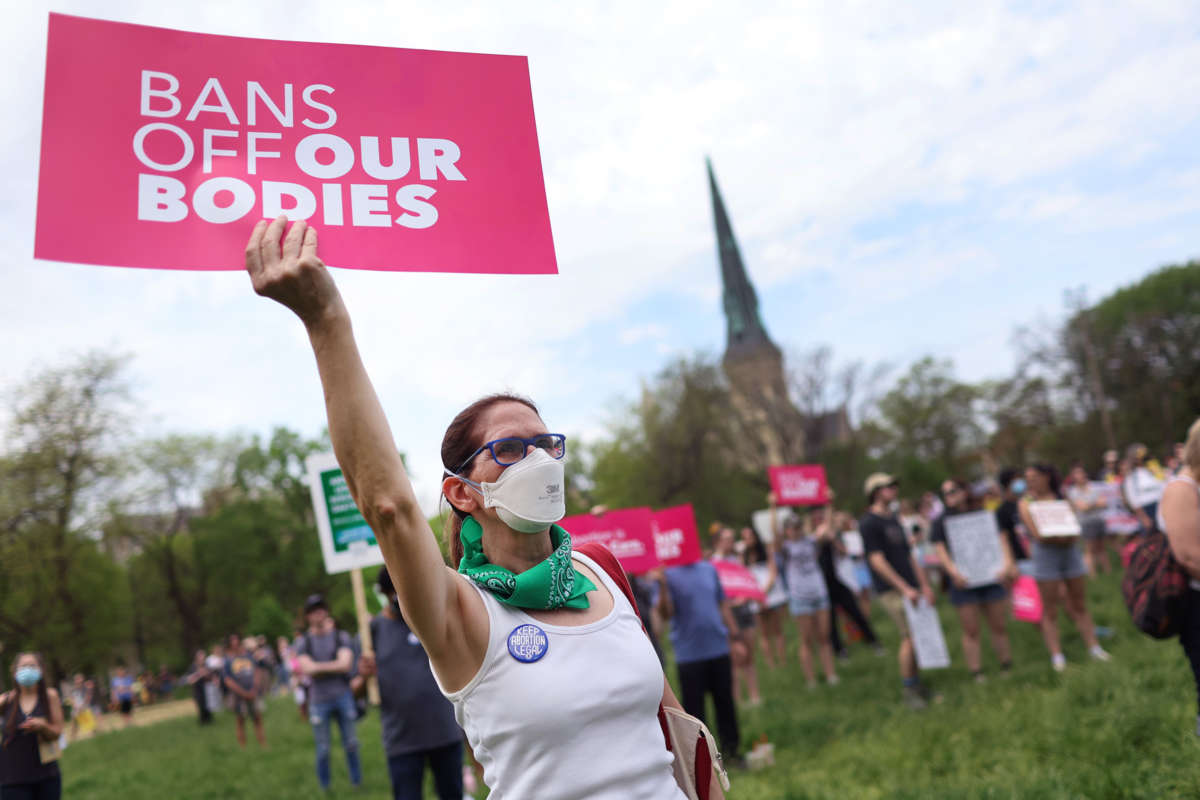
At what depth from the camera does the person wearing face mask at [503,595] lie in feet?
6.16

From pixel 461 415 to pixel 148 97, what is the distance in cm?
108

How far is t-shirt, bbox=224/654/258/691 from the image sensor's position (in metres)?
16.0

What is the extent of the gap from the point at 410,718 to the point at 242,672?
1174 cm

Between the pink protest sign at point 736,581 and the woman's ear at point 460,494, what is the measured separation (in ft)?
29.4

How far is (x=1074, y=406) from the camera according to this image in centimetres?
5253

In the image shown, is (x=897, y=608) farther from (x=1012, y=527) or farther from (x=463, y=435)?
(x=463, y=435)

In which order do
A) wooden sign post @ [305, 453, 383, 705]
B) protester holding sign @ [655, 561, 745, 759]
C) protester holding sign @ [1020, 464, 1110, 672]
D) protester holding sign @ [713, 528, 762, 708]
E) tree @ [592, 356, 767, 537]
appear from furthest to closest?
tree @ [592, 356, 767, 537] → protester holding sign @ [713, 528, 762, 708] → protester holding sign @ [1020, 464, 1110, 672] → wooden sign post @ [305, 453, 383, 705] → protester holding sign @ [655, 561, 745, 759]

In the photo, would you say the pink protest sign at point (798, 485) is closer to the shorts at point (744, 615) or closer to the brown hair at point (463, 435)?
the shorts at point (744, 615)

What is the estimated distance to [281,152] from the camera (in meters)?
2.36

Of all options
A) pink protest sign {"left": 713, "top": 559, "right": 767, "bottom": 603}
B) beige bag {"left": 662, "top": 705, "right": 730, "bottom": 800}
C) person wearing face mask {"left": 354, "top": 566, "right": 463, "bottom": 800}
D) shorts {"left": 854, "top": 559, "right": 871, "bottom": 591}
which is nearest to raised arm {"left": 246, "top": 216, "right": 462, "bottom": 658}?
beige bag {"left": 662, "top": 705, "right": 730, "bottom": 800}

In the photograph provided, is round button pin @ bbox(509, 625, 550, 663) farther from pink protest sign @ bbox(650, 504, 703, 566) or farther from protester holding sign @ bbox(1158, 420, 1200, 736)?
pink protest sign @ bbox(650, 504, 703, 566)

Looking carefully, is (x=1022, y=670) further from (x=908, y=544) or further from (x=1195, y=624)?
(x=1195, y=624)

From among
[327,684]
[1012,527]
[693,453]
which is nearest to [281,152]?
[327,684]

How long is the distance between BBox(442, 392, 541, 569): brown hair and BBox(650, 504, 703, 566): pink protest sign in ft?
20.5
